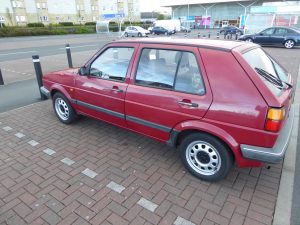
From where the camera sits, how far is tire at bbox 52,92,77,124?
4.43 m

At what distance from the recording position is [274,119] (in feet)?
7.62

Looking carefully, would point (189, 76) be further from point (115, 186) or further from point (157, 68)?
point (115, 186)

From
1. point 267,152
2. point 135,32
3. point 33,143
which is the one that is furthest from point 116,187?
point 135,32

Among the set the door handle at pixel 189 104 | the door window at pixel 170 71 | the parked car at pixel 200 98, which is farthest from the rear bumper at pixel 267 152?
the door window at pixel 170 71

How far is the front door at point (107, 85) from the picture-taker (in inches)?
136

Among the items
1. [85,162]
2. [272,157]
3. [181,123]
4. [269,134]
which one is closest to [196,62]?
[181,123]

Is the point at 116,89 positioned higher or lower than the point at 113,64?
lower

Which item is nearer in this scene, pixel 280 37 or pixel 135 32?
pixel 280 37

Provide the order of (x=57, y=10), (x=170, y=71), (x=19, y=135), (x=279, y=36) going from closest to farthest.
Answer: (x=170, y=71) < (x=19, y=135) < (x=279, y=36) < (x=57, y=10)

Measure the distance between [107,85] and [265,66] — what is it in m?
2.19

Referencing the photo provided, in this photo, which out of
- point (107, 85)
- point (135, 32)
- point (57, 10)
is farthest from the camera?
point (57, 10)

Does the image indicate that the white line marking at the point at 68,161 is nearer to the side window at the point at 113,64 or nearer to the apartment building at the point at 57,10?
the side window at the point at 113,64

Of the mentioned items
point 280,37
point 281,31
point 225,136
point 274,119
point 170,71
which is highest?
point 170,71

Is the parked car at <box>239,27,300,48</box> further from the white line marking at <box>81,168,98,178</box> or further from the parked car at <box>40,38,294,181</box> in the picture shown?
the white line marking at <box>81,168,98,178</box>
